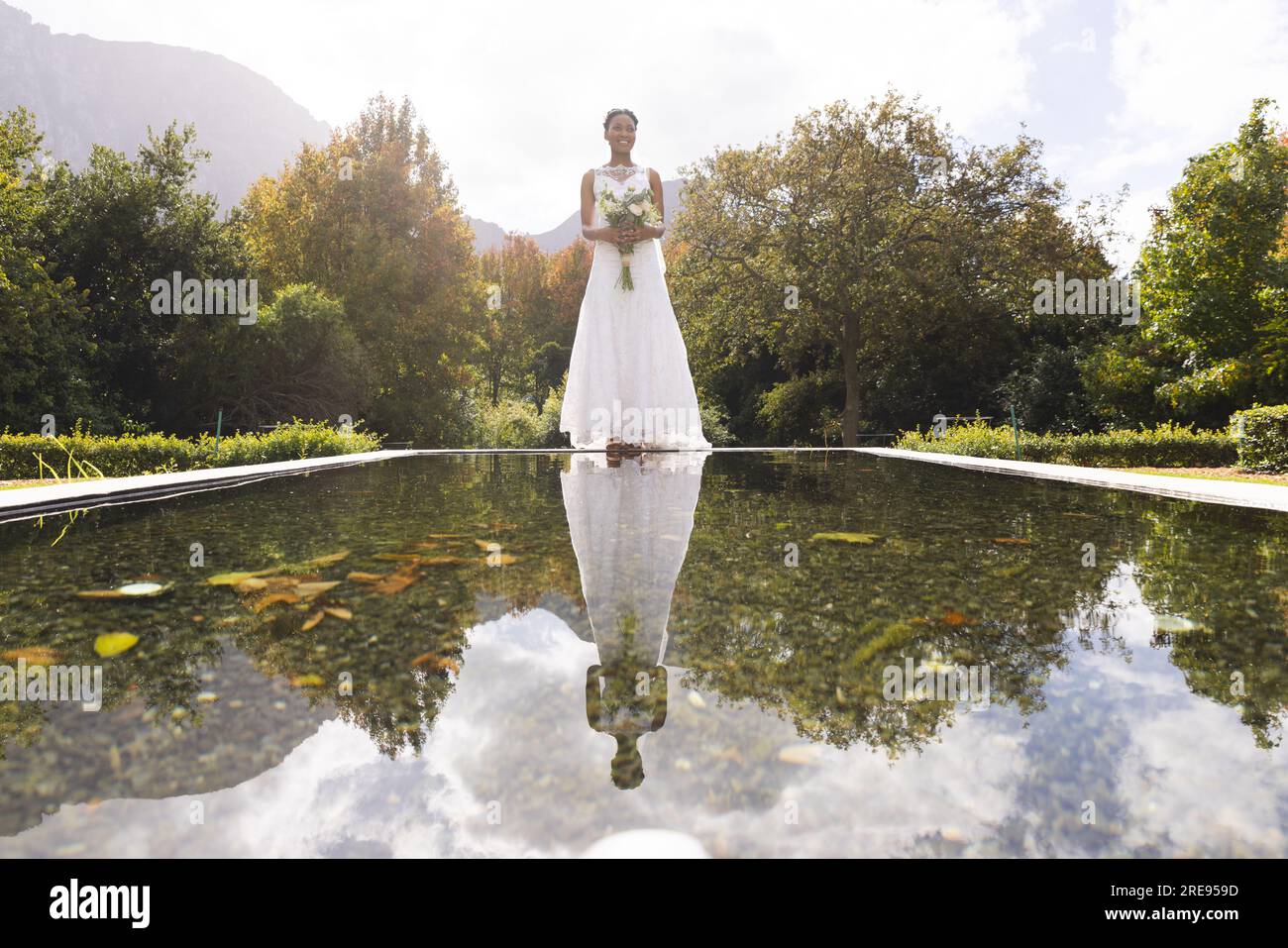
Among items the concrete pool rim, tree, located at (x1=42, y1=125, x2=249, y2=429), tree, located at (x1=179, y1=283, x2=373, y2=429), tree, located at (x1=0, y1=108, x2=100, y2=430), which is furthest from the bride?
tree, located at (x1=42, y1=125, x2=249, y2=429)

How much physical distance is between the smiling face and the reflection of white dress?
3989 mm

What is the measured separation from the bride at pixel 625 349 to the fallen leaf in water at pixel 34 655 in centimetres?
A: 685

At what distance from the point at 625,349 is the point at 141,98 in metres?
223

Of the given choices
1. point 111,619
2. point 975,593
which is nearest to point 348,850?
point 111,619

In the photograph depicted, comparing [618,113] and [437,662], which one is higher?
[618,113]

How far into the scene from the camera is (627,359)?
890 centimetres

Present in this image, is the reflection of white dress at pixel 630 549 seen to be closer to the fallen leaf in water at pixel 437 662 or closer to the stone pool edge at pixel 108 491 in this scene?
the fallen leaf in water at pixel 437 662

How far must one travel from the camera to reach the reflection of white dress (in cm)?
215

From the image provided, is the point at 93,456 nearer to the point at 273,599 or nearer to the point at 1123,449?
the point at 273,599

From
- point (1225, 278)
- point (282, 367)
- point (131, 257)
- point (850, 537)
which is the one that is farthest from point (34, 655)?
point (131, 257)

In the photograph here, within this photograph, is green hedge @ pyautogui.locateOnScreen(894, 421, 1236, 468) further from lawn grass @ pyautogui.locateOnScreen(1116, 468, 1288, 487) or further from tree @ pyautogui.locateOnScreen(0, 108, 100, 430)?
tree @ pyautogui.locateOnScreen(0, 108, 100, 430)

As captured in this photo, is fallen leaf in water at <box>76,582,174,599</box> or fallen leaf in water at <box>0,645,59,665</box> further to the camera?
fallen leaf in water at <box>76,582,174,599</box>

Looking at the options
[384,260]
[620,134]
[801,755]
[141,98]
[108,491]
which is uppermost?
[141,98]
